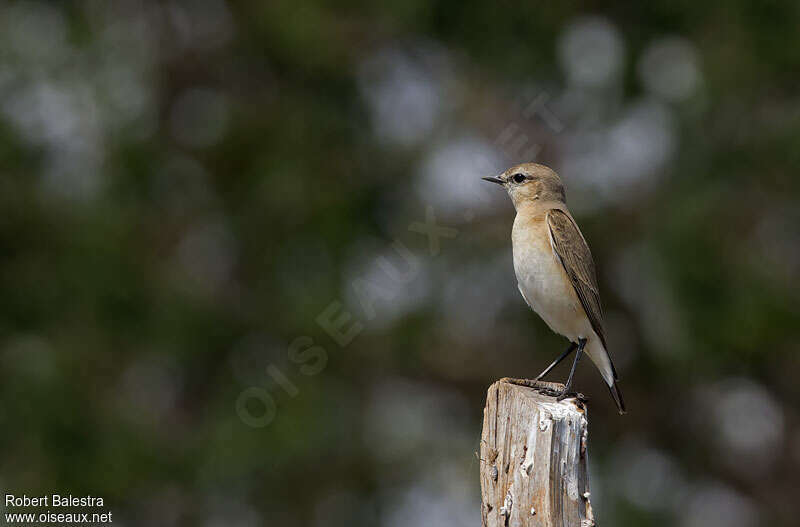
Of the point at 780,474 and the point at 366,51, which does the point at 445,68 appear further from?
the point at 780,474

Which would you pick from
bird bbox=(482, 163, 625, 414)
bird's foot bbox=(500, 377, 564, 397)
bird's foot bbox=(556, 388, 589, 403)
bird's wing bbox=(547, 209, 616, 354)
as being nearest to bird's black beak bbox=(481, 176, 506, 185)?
bird bbox=(482, 163, 625, 414)

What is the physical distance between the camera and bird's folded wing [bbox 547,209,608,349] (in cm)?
658

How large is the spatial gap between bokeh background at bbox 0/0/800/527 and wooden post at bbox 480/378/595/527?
8.04 metres

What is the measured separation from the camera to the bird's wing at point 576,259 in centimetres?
659

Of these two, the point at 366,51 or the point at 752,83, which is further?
the point at 366,51

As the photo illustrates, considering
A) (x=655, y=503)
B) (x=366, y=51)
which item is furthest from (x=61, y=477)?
(x=655, y=503)

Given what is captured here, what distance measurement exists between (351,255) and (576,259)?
287 inches

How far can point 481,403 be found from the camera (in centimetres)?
1495

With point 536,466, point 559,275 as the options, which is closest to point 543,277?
point 559,275

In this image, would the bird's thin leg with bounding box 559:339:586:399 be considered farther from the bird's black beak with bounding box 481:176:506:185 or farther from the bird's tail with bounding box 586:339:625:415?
the bird's black beak with bounding box 481:176:506:185

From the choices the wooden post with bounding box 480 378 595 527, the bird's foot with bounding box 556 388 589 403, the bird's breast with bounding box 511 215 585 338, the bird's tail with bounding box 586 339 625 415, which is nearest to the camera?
the wooden post with bounding box 480 378 595 527

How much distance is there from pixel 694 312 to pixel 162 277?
7403 mm

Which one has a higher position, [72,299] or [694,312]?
[72,299]

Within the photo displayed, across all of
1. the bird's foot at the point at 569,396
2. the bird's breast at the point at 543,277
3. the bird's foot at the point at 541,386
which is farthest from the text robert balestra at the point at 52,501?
the bird's foot at the point at 569,396
